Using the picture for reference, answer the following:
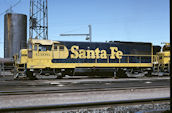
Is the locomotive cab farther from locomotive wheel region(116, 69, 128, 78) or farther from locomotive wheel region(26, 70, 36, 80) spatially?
locomotive wheel region(26, 70, 36, 80)

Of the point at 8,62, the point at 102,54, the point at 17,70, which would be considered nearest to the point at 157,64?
the point at 102,54

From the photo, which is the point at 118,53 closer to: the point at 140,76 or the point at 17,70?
the point at 140,76

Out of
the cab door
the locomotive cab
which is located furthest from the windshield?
the locomotive cab

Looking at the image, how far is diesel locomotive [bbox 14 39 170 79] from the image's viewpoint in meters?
16.4

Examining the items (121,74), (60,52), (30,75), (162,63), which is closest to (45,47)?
(60,52)

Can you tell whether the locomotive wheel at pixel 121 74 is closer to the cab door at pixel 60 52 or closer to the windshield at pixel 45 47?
the cab door at pixel 60 52

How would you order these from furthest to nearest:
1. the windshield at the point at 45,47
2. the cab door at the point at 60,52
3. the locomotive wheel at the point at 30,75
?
→ the cab door at the point at 60,52
the windshield at the point at 45,47
the locomotive wheel at the point at 30,75

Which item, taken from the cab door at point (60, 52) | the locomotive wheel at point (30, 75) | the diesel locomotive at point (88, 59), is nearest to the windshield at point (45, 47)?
the diesel locomotive at point (88, 59)

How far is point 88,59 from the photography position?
17719 millimetres

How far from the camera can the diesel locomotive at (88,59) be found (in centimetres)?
1636

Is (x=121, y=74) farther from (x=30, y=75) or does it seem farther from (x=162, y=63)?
(x=30, y=75)

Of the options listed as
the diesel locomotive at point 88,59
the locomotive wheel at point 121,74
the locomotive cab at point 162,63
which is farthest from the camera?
the locomotive cab at point 162,63

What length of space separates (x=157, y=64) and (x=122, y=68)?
12.6 feet

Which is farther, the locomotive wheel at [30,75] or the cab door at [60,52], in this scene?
the cab door at [60,52]
